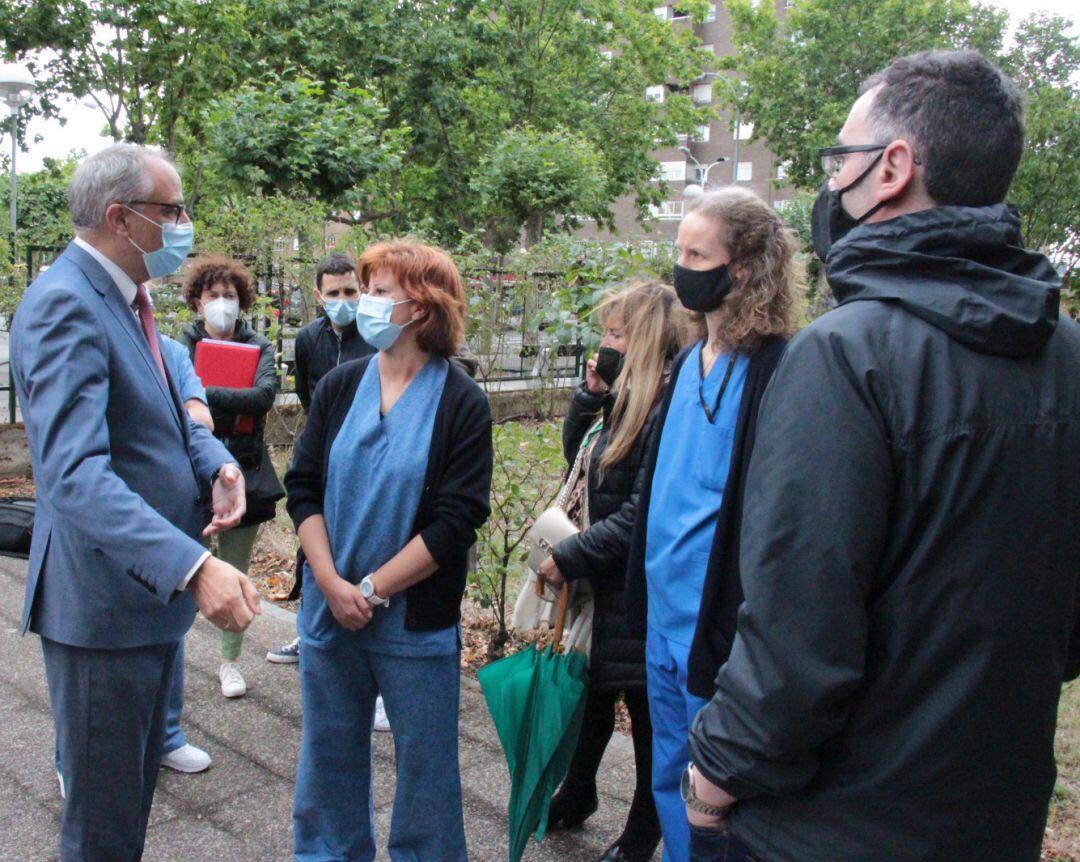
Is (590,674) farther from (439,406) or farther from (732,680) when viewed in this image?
(732,680)

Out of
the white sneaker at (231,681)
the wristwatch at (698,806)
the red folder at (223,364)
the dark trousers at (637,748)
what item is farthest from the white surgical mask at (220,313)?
the wristwatch at (698,806)

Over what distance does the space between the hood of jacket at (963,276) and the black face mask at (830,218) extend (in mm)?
121

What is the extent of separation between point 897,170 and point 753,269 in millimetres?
983

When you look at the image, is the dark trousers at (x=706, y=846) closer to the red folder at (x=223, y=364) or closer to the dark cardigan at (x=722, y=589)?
the dark cardigan at (x=722, y=589)

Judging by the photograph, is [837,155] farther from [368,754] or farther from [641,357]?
[368,754]

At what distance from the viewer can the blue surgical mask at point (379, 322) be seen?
109 inches

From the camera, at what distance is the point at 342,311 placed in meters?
4.45

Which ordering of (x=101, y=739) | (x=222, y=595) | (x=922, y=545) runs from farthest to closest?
(x=101, y=739)
(x=222, y=595)
(x=922, y=545)

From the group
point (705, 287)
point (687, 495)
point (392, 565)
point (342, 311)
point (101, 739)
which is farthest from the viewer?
point (342, 311)

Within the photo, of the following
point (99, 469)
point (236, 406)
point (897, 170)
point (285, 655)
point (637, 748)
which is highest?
point (897, 170)

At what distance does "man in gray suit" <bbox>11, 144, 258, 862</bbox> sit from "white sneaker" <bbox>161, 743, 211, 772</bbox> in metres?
1.13

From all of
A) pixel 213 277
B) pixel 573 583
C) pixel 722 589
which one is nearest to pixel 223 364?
pixel 213 277

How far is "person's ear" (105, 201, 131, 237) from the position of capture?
2.40 metres

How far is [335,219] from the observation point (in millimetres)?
11352
